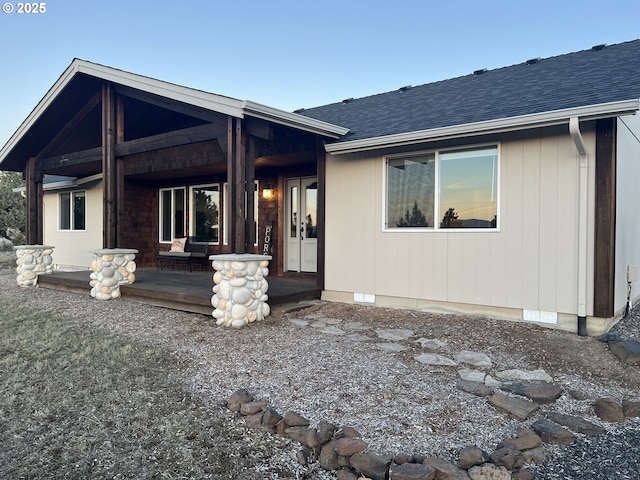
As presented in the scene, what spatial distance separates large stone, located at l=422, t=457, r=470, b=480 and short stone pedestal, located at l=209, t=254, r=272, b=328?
10.2 ft

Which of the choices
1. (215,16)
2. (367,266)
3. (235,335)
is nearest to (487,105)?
(367,266)

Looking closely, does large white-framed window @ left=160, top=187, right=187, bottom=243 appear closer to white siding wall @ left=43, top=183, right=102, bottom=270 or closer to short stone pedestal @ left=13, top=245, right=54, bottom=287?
white siding wall @ left=43, top=183, right=102, bottom=270

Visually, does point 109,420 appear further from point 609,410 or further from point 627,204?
point 627,204

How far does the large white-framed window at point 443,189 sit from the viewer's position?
509 centimetres

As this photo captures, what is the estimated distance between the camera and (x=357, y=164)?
240 inches

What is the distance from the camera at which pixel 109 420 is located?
2496 mm

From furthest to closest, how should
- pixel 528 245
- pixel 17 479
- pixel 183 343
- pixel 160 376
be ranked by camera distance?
1. pixel 528 245
2. pixel 183 343
3. pixel 160 376
4. pixel 17 479

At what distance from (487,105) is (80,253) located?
36.3 feet

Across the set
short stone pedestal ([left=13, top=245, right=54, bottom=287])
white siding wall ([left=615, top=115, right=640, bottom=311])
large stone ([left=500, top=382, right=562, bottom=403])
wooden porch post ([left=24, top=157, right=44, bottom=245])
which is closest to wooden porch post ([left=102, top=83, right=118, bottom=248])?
short stone pedestal ([left=13, top=245, right=54, bottom=287])

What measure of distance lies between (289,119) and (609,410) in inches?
168

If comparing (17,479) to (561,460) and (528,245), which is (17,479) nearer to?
(561,460)

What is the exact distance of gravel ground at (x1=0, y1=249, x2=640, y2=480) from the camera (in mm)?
2205

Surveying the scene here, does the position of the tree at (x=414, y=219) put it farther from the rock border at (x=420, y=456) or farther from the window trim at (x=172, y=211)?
the window trim at (x=172, y=211)

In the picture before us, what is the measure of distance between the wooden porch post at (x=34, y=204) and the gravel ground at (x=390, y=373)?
397 centimetres
